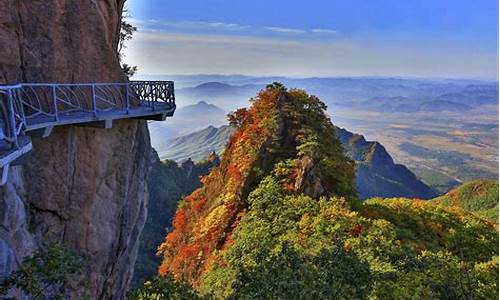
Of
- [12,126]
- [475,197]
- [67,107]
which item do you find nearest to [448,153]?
[475,197]

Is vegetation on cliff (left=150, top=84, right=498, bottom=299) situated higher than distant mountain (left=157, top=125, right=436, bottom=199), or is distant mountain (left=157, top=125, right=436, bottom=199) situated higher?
vegetation on cliff (left=150, top=84, right=498, bottom=299)

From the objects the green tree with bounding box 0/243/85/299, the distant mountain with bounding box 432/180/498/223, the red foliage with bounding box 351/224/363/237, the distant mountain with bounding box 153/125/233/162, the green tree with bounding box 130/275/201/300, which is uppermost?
the green tree with bounding box 0/243/85/299

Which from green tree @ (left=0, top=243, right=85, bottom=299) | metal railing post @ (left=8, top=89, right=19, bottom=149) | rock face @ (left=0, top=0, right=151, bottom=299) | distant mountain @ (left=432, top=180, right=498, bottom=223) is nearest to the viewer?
green tree @ (left=0, top=243, right=85, bottom=299)

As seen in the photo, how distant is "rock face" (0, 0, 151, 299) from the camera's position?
34.2ft

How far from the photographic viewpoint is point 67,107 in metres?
11.1

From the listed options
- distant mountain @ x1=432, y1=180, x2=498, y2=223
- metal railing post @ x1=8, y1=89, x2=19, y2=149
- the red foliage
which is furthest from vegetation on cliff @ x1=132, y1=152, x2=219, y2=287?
metal railing post @ x1=8, y1=89, x2=19, y2=149

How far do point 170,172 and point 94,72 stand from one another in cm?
5168

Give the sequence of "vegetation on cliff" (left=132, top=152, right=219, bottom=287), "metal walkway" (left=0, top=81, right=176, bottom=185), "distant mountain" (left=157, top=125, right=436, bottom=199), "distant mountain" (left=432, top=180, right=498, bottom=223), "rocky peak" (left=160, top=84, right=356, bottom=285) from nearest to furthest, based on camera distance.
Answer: "metal walkway" (left=0, top=81, right=176, bottom=185) < "rocky peak" (left=160, top=84, right=356, bottom=285) < "vegetation on cliff" (left=132, top=152, right=219, bottom=287) < "distant mountain" (left=432, top=180, right=498, bottom=223) < "distant mountain" (left=157, top=125, right=436, bottom=199)

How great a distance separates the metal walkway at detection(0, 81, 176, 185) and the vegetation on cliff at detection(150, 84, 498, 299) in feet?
16.2

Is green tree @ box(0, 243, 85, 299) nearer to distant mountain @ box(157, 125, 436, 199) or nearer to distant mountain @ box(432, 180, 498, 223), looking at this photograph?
distant mountain @ box(432, 180, 498, 223)

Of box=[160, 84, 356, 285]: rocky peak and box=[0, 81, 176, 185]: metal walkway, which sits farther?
box=[160, 84, 356, 285]: rocky peak

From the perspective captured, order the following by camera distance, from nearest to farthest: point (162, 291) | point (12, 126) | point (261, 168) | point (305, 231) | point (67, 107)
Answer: point (12, 126) < point (162, 291) < point (67, 107) < point (305, 231) < point (261, 168)

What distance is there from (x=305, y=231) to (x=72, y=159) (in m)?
9.43

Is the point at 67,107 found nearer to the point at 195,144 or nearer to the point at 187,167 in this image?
the point at 187,167
